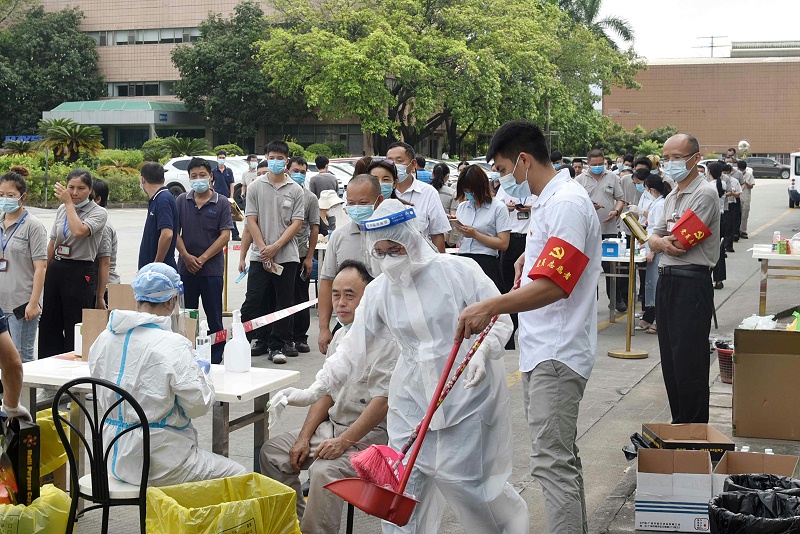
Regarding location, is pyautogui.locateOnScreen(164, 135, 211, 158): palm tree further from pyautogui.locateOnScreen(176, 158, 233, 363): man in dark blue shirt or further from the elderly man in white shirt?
the elderly man in white shirt

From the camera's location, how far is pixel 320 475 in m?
4.25

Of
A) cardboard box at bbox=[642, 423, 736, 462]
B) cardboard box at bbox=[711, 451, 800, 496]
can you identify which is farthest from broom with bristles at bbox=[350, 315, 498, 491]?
cardboard box at bbox=[642, 423, 736, 462]

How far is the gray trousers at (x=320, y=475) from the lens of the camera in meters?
4.21

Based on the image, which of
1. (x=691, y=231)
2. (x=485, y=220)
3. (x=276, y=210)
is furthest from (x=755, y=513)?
(x=276, y=210)

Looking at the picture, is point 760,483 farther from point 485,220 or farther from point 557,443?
point 485,220

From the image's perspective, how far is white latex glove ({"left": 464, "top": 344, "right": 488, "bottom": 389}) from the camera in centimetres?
359

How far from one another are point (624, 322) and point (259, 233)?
484 cm

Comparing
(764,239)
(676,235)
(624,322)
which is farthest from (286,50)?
(676,235)

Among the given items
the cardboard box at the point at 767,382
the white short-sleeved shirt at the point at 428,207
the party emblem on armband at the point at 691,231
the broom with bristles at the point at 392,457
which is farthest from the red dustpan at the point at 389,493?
the white short-sleeved shirt at the point at 428,207

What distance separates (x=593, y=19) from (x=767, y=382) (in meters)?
54.7

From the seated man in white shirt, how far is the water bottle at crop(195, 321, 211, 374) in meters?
0.50

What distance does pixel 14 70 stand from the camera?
178ft

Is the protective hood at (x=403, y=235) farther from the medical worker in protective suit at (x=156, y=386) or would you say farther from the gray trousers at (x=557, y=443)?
the medical worker in protective suit at (x=156, y=386)

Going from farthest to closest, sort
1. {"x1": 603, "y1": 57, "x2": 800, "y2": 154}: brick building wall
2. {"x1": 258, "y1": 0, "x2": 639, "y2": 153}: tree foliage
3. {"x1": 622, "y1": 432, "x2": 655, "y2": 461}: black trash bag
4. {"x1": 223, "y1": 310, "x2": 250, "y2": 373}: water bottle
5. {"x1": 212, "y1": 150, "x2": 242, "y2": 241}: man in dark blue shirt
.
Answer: {"x1": 603, "y1": 57, "x2": 800, "y2": 154}: brick building wall < {"x1": 258, "y1": 0, "x2": 639, "y2": 153}: tree foliage < {"x1": 212, "y1": 150, "x2": 242, "y2": 241}: man in dark blue shirt < {"x1": 622, "y1": 432, "x2": 655, "y2": 461}: black trash bag < {"x1": 223, "y1": 310, "x2": 250, "y2": 373}: water bottle
